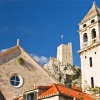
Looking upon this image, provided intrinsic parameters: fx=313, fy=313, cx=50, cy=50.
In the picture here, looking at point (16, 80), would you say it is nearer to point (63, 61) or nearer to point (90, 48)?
point (90, 48)

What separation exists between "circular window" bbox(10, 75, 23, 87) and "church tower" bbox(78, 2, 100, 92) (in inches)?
336

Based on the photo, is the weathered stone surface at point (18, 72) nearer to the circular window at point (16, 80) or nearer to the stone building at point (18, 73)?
the stone building at point (18, 73)

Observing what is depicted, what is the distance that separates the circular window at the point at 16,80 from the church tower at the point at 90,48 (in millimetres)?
8529

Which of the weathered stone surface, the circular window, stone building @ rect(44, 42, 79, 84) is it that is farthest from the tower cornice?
stone building @ rect(44, 42, 79, 84)

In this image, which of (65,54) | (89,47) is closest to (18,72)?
(89,47)

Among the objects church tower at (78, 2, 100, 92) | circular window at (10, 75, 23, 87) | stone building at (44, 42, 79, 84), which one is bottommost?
circular window at (10, 75, 23, 87)

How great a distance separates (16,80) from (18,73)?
1.02 m

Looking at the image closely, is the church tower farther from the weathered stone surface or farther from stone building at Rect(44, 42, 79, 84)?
stone building at Rect(44, 42, 79, 84)

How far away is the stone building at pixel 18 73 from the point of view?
41147 millimetres

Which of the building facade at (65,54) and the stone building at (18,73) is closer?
the stone building at (18,73)

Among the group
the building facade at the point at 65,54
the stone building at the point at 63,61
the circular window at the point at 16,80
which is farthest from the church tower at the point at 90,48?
the building facade at the point at 65,54

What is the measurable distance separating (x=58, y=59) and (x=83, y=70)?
444 feet

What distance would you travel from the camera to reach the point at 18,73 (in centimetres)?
4256

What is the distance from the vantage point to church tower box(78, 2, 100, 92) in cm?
4041
